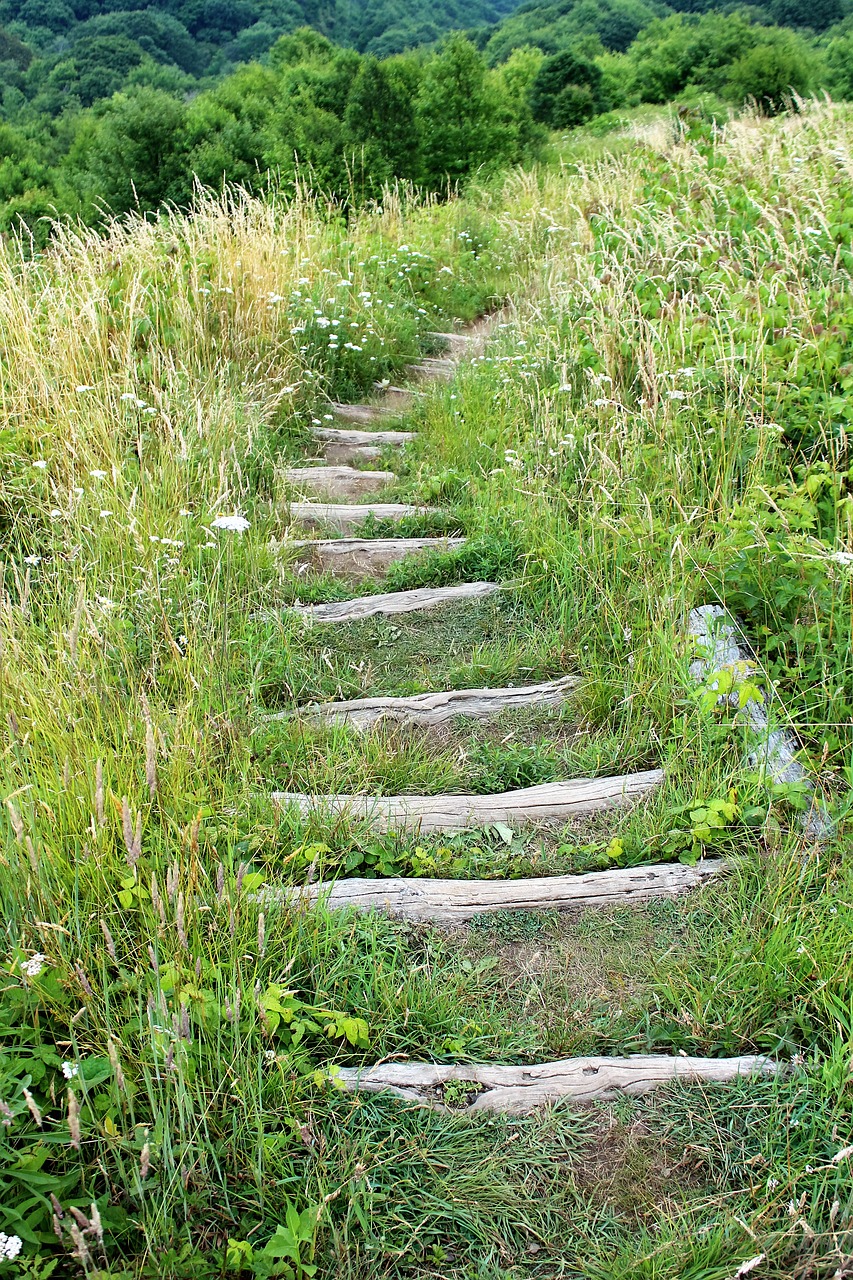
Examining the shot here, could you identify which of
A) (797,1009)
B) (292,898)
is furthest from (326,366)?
(797,1009)

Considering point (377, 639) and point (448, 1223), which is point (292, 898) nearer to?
point (448, 1223)

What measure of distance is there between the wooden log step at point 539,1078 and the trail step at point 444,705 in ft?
4.20

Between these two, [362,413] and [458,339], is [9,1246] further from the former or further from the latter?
[458,339]

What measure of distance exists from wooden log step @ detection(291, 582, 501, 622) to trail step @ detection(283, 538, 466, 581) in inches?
13.1

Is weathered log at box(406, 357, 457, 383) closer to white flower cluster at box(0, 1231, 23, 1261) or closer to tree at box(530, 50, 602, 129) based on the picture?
white flower cluster at box(0, 1231, 23, 1261)

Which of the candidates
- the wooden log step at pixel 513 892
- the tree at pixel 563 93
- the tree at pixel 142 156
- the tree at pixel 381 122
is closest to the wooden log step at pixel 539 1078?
the wooden log step at pixel 513 892

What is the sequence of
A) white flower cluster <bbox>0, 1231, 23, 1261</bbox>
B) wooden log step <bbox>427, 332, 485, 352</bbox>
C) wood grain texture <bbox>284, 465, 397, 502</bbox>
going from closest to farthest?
white flower cluster <bbox>0, 1231, 23, 1261</bbox>, wood grain texture <bbox>284, 465, 397, 502</bbox>, wooden log step <bbox>427, 332, 485, 352</bbox>

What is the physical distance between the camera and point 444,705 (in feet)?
10.3

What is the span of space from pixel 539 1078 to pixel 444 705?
1463mm

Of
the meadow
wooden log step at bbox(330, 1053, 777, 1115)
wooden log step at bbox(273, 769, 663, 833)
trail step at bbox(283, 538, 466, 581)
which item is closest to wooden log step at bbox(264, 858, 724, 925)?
the meadow

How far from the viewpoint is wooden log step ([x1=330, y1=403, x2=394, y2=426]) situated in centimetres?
583

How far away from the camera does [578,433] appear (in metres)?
4.13

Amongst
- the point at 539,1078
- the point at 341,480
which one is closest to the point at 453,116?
the point at 341,480

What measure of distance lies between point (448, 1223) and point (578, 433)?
3351 millimetres
